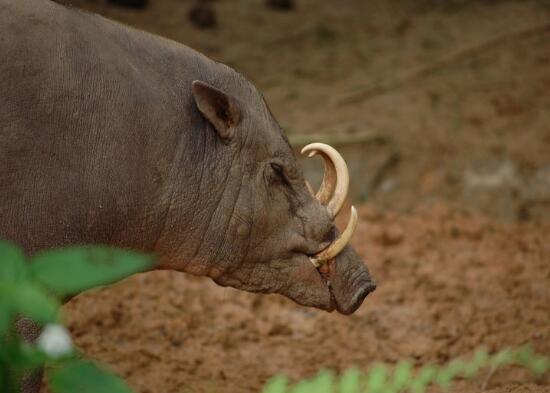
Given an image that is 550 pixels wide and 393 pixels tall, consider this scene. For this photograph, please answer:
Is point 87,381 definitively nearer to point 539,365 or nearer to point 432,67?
point 539,365

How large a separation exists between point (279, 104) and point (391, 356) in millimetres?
3989

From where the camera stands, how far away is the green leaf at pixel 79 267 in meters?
1.36

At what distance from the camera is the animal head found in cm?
350

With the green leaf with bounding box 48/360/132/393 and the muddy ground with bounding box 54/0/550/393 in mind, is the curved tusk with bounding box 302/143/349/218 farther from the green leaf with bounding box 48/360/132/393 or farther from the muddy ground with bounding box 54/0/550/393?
the green leaf with bounding box 48/360/132/393

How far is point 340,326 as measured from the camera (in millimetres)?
5160

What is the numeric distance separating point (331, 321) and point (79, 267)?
3933 millimetres

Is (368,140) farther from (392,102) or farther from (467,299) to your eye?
(467,299)

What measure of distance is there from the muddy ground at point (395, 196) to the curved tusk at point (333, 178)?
97cm

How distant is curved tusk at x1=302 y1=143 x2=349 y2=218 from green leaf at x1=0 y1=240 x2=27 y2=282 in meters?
2.39

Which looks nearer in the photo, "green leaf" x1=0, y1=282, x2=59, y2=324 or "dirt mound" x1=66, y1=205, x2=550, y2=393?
"green leaf" x1=0, y1=282, x2=59, y2=324

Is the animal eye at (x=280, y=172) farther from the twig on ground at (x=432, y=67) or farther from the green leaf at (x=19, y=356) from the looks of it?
the twig on ground at (x=432, y=67)

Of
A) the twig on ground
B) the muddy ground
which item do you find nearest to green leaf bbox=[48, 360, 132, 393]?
the muddy ground

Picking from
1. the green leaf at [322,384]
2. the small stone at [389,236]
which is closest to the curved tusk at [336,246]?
the green leaf at [322,384]

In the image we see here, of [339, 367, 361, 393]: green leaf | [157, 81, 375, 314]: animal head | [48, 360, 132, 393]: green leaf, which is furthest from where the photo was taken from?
[157, 81, 375, 314]: animal head
